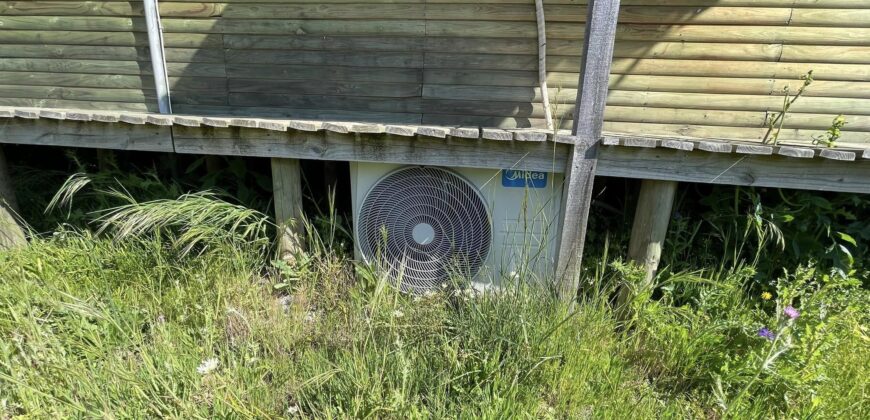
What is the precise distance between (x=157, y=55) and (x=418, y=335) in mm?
3069

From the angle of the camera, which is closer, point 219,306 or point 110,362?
point 110,362

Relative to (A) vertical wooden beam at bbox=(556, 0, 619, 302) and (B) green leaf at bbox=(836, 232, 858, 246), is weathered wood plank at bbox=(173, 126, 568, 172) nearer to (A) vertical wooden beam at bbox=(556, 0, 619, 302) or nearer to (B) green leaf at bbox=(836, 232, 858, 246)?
(A) vertical wooden beam at bbox=(556, 0, 619, 302)

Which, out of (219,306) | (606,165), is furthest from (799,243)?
(219,306)

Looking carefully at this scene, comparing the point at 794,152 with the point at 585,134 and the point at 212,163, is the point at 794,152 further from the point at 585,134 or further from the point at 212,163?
the point at 212,163

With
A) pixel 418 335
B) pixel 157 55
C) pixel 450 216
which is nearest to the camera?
pixel 418 335

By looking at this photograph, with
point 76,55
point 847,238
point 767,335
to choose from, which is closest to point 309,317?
point 767,335

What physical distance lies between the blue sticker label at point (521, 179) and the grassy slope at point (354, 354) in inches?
28.7

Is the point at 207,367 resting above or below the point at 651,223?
below

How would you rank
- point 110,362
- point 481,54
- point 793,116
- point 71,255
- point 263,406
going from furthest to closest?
point 481,54 → point 793,116 → point 71,255 → point 110,362 → point 263,406

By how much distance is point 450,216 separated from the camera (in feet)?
9.62

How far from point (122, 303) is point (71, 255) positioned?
0.76 m

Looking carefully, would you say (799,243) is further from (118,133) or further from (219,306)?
(118,133)

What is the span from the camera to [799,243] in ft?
9.61

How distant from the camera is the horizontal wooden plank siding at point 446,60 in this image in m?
3.31
